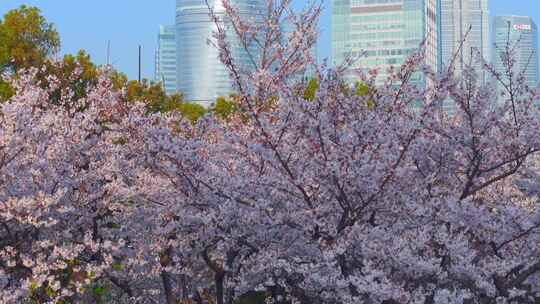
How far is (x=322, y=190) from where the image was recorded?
909 centimetres

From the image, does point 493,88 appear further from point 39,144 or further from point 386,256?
point 39,144

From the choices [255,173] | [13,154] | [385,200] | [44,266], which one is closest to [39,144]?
[13,154]

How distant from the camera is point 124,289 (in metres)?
12.1

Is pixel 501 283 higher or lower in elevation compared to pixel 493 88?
lower

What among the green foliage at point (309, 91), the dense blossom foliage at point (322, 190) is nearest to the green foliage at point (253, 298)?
the dense blossom foliage at point (322, 190)

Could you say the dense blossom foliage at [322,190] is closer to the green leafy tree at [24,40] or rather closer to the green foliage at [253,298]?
the green foliage at [253,298]

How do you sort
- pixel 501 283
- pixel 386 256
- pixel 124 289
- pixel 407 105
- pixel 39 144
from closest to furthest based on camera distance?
pixel 386 256 → pixel 501 283 → pixel 407 105 → pixel 39 144 → pixel 124 289

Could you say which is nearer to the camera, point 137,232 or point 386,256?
point 386,256

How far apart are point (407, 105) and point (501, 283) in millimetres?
2325

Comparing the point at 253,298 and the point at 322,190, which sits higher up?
the point at 322,190

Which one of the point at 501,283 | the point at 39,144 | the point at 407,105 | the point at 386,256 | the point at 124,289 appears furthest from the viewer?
the point at 124,289

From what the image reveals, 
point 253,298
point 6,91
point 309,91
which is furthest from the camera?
point 6,91

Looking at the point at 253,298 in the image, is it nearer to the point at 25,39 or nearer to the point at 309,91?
the point at 309,91

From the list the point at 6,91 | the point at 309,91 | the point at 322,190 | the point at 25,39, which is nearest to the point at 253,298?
the point at 322,190
